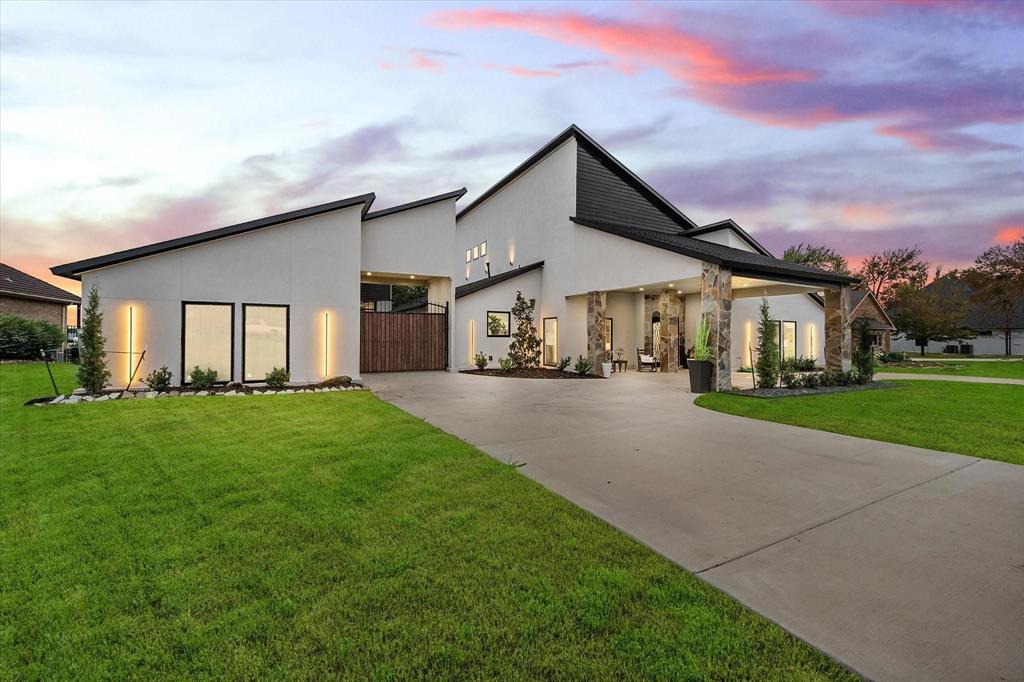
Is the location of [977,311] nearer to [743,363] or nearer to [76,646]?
[743,363]

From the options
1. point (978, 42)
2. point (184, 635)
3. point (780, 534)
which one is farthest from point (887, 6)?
point (184, 635)

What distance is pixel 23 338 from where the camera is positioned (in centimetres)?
1970

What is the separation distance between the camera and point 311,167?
870 inches

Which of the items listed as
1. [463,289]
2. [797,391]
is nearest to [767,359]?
[797,391]

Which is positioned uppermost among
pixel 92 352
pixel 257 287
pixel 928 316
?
pixel 928 316

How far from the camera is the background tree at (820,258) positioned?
46181mm

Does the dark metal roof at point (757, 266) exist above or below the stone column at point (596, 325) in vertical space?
above

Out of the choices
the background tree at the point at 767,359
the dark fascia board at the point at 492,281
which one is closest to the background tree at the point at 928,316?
the background tree at the point at 767,359

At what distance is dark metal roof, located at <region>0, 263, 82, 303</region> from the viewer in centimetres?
2265

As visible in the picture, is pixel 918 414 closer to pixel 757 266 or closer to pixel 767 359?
pixel 767 359

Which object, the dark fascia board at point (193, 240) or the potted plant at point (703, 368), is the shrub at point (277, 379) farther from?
the potted plant at point (703, 368)

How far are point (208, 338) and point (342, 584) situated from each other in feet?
40.5

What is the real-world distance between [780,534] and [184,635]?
3.88m

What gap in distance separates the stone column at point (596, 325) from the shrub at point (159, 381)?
13.6 m
